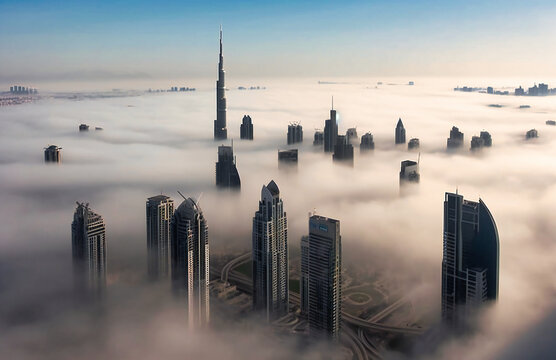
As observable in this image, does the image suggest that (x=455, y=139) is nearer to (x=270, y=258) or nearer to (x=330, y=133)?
(x=330, y=133)

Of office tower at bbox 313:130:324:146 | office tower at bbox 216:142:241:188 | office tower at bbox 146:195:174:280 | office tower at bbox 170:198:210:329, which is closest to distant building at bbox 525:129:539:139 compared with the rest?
office tower at bbox 216:142:241:188

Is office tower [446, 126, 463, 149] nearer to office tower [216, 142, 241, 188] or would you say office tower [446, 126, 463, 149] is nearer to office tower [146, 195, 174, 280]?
office tower [216, 142, 241, 188]

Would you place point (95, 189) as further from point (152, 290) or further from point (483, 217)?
point (483, 217)

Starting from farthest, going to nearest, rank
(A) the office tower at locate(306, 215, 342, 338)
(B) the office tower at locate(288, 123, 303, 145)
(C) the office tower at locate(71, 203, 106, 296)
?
(B) the office tower at locate(288, 123, 303, 145), (C) the office tower at locate(71, 203, 106, 296), (A) the office tower at locate(306, 215, 342, 338)

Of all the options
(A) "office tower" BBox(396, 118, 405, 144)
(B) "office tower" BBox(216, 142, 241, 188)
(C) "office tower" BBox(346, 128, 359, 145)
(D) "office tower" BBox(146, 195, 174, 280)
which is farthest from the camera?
(C) "office tower" BBox(346, 128, 359, 145)

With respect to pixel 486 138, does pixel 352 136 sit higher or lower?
lower

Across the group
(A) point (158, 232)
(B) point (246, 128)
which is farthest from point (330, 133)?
(A) point (158, 232)

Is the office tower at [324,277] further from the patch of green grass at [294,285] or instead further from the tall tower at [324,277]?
the patch of green grass at [294,285]
